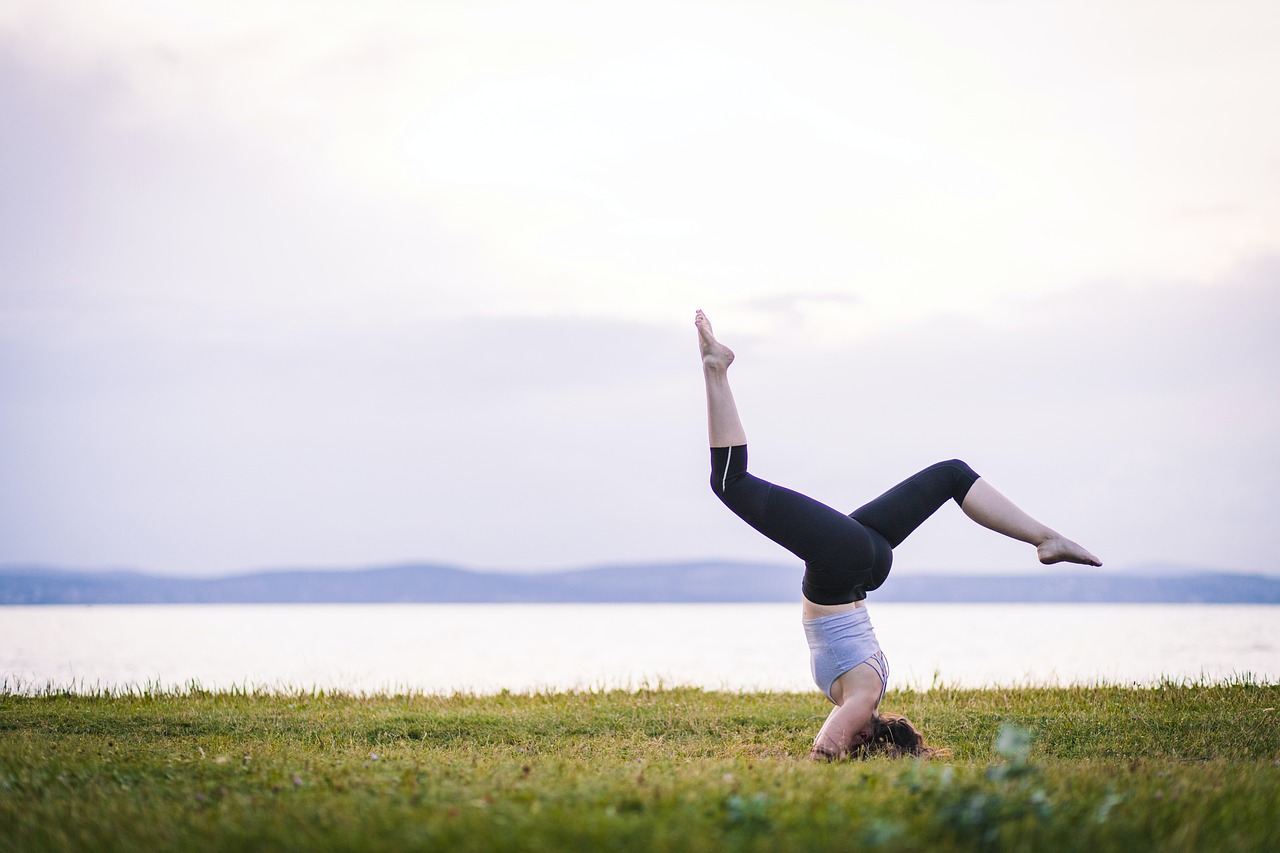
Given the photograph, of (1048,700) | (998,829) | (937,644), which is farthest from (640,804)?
(937,644)

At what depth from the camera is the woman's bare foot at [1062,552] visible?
6.75m

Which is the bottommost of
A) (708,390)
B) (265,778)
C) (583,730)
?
(583,730)

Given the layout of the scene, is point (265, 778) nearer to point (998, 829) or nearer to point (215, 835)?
point (215, 835)

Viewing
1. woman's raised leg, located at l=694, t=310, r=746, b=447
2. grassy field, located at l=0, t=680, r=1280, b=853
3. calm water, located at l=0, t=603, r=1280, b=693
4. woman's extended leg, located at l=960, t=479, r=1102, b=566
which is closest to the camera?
grassy field, located at l=0, t=680, r=1280, b=853

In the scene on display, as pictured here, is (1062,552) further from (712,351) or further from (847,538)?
(712,351)

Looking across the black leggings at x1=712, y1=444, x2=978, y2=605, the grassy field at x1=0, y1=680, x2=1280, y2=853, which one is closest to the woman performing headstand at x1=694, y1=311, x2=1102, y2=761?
the black leggings at x1=712, y1=444, x2=978, y2=605

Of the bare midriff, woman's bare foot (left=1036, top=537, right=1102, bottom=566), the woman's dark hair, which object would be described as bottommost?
the woman's dark hair

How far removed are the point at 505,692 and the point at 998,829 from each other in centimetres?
878

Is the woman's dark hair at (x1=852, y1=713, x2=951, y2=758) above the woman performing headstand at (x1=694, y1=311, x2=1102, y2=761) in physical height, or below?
below

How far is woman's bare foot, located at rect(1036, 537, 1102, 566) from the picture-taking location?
6750 mm

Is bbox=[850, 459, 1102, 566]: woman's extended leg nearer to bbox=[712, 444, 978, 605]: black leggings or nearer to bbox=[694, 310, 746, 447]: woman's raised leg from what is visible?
bbox=[712, 444, 978, 605]: black leggings

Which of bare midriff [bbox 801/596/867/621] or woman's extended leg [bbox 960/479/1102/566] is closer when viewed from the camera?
woman's extended leg [bbox 960/479/1102/566]

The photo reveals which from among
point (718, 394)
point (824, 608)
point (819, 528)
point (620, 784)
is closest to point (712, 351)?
point (718, 394)

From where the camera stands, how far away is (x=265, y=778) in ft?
16.7
